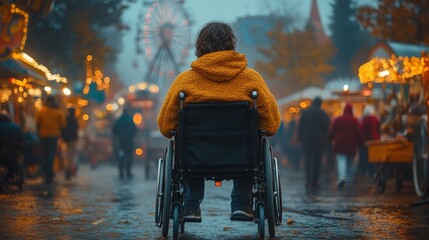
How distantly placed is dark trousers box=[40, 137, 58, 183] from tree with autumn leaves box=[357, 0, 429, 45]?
11968mm

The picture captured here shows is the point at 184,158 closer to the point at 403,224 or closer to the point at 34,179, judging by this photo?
the point at 403,224

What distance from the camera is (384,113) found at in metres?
20.9

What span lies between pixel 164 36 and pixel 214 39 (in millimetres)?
39514

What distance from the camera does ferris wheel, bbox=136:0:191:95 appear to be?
46.8 meters

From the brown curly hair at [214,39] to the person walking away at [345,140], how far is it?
36.3 feet

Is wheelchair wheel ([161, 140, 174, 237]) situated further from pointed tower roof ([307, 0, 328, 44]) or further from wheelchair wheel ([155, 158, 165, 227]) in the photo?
pointed tower roof ([307, 0, 328, 44])

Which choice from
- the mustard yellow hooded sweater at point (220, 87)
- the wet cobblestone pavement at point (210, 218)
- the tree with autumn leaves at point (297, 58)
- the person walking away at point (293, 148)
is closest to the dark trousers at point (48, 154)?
the wet cobblestone pavement at point (210, 218)

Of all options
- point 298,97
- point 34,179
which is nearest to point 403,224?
point 34,179

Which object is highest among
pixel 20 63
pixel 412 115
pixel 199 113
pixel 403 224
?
pixel 20 63

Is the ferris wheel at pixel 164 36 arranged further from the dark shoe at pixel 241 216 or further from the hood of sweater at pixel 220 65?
the dark shoe at pixel 241 216

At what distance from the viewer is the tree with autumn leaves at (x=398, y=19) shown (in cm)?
2773

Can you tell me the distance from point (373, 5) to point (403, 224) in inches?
863

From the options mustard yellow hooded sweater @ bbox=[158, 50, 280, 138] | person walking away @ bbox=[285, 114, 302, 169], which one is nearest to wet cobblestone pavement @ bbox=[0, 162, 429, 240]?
mustard yellow hooded sweater @ bbox=[158, 50, 280, 138]

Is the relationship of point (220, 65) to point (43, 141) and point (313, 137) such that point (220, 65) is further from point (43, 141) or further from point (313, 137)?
point (43, 141)
